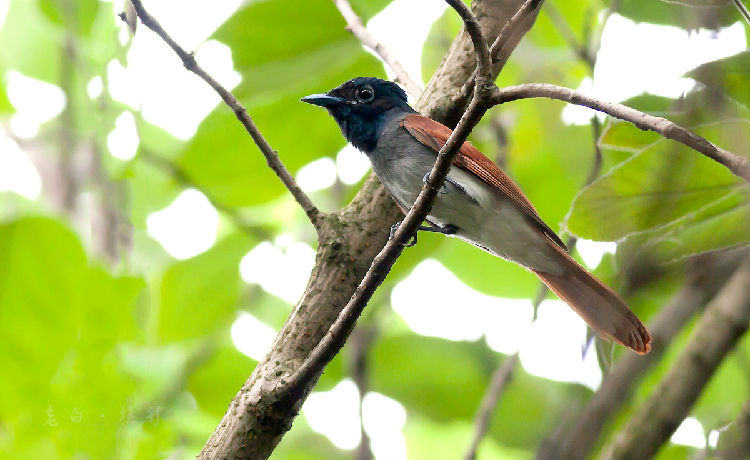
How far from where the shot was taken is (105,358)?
5.91 feet

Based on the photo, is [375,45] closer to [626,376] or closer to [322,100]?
[322,100]

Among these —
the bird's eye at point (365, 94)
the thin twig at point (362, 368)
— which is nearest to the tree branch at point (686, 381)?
the thin twig at point (362, 368)

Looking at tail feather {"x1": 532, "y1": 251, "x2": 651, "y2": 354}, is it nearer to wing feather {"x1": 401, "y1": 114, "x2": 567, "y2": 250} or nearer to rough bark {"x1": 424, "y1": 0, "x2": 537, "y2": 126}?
wing feather {"x1": 401, "y1": 114, "x2": 567, "y2": 250}

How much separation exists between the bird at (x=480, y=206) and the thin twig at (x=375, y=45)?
0.41 ft

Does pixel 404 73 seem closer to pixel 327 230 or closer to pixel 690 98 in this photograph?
pixel 327 230

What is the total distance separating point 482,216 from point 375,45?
0.78m

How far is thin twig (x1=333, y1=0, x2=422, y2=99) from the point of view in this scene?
292cm

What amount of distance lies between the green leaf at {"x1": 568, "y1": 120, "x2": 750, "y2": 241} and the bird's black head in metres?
1.36

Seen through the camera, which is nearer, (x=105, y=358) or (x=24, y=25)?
(x=105, y=358)

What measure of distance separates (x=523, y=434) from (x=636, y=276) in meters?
1.71

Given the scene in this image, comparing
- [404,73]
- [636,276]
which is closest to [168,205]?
[404,73]

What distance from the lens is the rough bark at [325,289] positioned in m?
2.11

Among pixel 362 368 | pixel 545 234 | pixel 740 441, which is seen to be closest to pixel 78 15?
pixel 362 368

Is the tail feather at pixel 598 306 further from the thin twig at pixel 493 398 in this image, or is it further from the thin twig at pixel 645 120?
the thin twig at pixel 645 120
